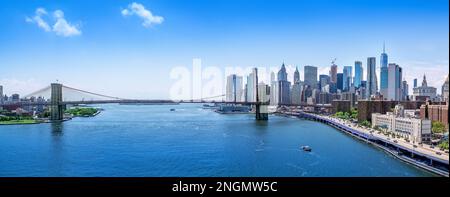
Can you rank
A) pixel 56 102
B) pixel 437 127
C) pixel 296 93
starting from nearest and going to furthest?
pixel 437 127
pixel 56 102
pixel 296 93

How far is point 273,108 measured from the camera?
26.6m

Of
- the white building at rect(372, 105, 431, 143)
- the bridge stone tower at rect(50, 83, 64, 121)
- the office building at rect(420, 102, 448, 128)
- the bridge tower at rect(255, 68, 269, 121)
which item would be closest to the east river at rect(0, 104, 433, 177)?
the white building at rect(372, 105, 431, 143)

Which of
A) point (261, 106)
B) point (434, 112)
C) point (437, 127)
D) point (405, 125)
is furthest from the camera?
point (261, 106)

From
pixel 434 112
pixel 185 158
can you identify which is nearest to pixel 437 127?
pixel 434 112

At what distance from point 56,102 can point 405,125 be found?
1209 cm

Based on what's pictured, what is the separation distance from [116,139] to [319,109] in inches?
667

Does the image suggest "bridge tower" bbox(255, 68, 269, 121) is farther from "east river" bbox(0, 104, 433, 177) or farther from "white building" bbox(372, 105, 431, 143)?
"east river" bbox(0, 104, 433, 177)

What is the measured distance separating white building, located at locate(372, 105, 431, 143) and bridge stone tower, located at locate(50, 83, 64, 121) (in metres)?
11.4

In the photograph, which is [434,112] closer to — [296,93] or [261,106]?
[261,106]

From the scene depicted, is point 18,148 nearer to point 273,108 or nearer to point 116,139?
point 116,139

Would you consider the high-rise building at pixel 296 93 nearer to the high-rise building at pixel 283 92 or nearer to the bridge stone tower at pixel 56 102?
the high-rise building at pixel 283 92

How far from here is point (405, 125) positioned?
398 inches
